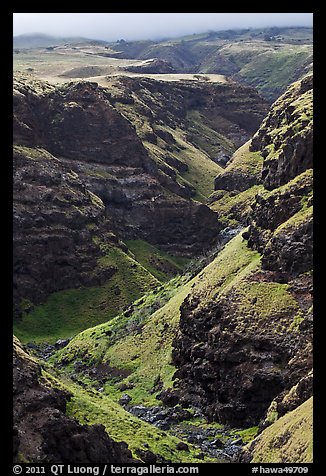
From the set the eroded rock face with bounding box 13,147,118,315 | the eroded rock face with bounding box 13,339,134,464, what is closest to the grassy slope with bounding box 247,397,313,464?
the eroded rock face with bounding box 13,339,134,464

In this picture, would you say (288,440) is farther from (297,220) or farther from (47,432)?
(297,220)

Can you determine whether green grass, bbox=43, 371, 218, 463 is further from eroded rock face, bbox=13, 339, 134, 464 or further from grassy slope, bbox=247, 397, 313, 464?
grassy slope, bbox=247, 397, 313, 464

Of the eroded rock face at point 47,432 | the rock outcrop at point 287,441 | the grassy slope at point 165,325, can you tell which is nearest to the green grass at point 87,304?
the grassy slope at point 165,325

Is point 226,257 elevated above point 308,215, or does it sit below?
below

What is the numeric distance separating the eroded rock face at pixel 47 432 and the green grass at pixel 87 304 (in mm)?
84575

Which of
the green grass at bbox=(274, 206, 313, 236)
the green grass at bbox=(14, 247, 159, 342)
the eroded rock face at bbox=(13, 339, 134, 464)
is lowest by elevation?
the green grass at bbox=(14, 247, 159, 342)

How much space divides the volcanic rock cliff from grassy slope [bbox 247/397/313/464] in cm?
943

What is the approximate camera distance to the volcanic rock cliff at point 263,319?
9594cm

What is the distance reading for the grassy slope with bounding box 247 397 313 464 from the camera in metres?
64.7

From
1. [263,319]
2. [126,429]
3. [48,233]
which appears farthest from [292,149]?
[48,233]

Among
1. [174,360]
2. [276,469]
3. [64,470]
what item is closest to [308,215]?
[174,360]

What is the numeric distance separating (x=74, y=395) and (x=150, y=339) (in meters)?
47.3
